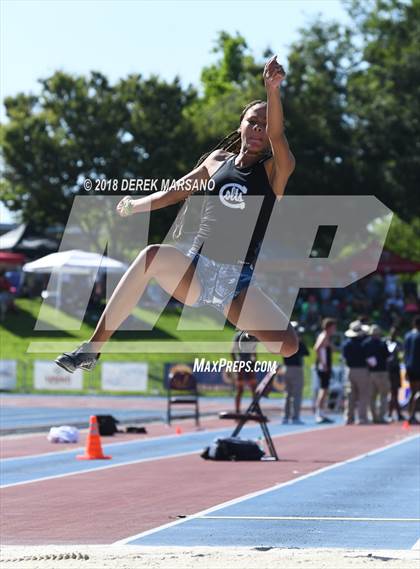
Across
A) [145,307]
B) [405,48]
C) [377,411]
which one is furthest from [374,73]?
[377,411]

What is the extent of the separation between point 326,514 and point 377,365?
13.9 meters

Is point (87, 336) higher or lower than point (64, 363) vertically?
higher

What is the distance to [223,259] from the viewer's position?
6.73 metres

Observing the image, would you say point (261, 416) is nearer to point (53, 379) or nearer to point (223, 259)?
point (223, 259)

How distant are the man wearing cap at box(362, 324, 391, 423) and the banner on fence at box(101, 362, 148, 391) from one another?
31.7ft

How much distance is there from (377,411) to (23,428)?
8751 millimetres

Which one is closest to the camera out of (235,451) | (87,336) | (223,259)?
(223,259)

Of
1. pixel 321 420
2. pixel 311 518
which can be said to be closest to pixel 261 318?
pixel 311 518

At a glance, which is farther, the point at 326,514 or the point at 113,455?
the point at 113,455

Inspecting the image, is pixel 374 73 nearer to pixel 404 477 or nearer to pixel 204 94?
pixel 204 94

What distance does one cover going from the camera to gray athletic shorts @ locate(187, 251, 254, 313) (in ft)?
21.5

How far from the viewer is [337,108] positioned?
56.8 meters

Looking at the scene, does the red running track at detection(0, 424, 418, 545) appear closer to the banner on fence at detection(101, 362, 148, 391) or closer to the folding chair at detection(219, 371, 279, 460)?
the folding chair at detection(219, 371, 279, 460)

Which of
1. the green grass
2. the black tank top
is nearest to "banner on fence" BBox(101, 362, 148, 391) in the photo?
the green grass
